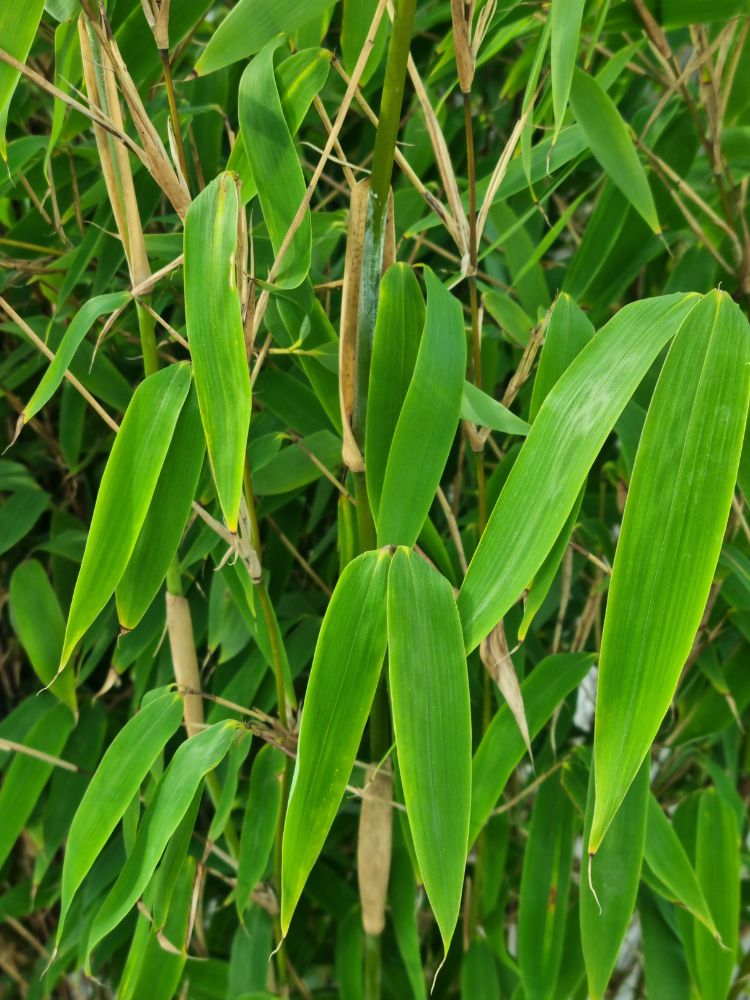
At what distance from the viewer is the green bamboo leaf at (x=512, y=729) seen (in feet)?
A: 1.60

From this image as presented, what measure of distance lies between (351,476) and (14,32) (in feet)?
0.81

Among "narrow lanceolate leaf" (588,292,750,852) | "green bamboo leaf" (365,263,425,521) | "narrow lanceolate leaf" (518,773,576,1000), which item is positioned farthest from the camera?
"narrow lanceolate leaf" (518,773,576,1000)

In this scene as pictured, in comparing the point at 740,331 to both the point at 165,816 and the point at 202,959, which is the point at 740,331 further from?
the point at 202,959

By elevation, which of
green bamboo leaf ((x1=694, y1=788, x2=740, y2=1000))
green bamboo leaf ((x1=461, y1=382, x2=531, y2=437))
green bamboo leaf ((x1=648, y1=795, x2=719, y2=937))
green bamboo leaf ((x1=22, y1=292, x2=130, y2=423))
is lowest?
green bamboo leaf ((x1=694, y1=788, x2=740, y2=1000))

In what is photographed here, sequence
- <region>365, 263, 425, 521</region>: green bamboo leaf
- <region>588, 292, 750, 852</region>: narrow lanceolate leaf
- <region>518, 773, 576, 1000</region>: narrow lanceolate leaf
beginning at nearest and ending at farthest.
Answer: <region>588, 292, 750, 852</region>: narrow lanceolate leaf → <region>365, 263, 425, 521</region>: green bamboo leaf → <region>518, 773, 576, 1000</region>: narrow lanceolate leaf

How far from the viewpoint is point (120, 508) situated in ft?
1.30

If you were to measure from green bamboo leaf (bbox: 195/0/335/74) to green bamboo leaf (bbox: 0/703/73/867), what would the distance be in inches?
17.2

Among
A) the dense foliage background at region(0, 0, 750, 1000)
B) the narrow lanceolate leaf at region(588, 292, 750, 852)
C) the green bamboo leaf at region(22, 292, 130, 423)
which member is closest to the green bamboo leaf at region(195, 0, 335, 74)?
the dense foliage background at region(0, 0, 750, 1000)

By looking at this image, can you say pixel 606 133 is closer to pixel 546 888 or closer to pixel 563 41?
pixel 563 41

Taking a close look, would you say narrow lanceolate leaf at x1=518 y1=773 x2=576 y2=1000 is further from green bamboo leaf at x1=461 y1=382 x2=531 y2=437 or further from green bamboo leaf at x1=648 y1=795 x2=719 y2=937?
green bamboo leaf at x1=461 y1=382 x2=531 y2=437

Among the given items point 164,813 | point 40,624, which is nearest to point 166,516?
point 164,813

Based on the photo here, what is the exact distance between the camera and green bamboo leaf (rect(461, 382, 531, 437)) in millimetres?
405

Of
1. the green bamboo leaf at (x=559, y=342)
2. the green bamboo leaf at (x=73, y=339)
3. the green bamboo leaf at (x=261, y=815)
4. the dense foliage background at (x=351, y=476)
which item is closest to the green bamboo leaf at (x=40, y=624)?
the dense foliage background at (x=351, y=476)

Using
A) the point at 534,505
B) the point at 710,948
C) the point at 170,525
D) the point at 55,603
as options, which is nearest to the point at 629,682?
the point at 534,505
